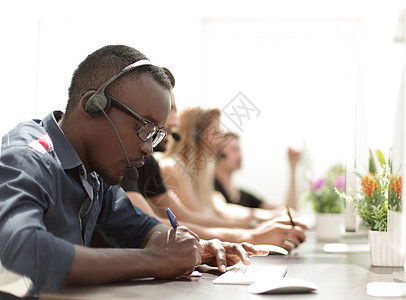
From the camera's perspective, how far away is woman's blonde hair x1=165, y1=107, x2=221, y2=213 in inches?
109

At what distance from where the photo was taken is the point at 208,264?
1229 millimetres

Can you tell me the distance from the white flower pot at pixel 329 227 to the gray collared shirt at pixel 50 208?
132 cm

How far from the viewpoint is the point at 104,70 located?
1146 millimetres

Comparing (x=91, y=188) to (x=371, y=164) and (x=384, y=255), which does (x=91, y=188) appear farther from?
(x=371, y=164)

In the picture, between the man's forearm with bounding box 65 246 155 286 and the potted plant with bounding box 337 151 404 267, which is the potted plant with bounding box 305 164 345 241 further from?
the man's forearm with bounding box 65 246 155 286

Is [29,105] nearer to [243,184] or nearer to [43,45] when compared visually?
[43,45]

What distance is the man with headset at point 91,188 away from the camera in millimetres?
838

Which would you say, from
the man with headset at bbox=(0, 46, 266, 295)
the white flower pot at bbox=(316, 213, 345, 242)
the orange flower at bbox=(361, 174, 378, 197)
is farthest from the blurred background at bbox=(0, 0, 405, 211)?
the man with headset at bbox=(0, 46, 266, 295)

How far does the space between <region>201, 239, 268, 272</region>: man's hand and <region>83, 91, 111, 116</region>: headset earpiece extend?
40 centimetres

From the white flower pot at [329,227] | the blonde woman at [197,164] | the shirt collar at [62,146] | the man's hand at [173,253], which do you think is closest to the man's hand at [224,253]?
the man's hand at [173,253]

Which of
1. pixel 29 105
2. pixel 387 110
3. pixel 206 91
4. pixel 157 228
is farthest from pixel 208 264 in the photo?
pixel 206 91

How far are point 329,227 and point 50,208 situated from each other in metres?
1.75

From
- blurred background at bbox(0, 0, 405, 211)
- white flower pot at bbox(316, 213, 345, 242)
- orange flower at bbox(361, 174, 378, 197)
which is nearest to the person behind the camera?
orange flower at bbox(361, 174, 378, 197)

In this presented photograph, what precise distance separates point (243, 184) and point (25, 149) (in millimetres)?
3850
